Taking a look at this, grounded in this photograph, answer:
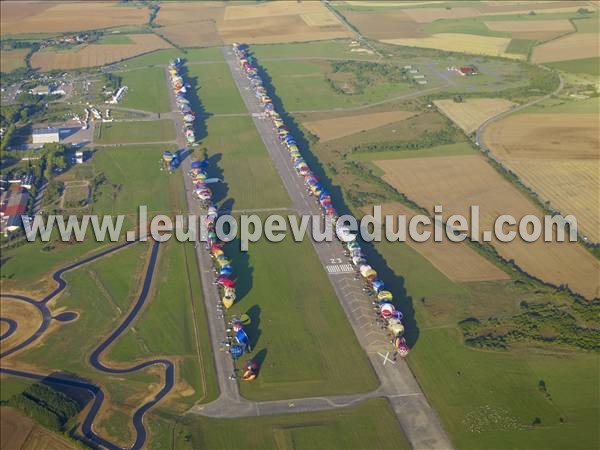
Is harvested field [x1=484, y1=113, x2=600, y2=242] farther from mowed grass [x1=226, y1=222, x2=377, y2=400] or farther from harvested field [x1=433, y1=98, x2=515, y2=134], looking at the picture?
mowed grass [x1=226, y1=222, x2=377, y2=400]

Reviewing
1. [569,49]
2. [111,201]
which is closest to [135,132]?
[111,201]

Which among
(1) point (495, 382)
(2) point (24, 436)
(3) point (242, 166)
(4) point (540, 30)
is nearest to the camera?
(2) point (24, 436)

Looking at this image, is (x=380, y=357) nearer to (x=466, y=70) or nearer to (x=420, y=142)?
(x=420, y=142)

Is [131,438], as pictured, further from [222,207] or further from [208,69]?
[208,69]

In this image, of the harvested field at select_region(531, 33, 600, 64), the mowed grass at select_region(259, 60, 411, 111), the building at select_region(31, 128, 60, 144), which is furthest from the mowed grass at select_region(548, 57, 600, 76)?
the building at select_region(31, 128, 60, 144)

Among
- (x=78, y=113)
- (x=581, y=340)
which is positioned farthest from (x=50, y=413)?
(x=78, y=113)

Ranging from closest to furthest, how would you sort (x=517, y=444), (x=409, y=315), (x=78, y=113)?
1. (x=517, y=444)
2. (x=409, y=315)
3. (x=78, y=113)
